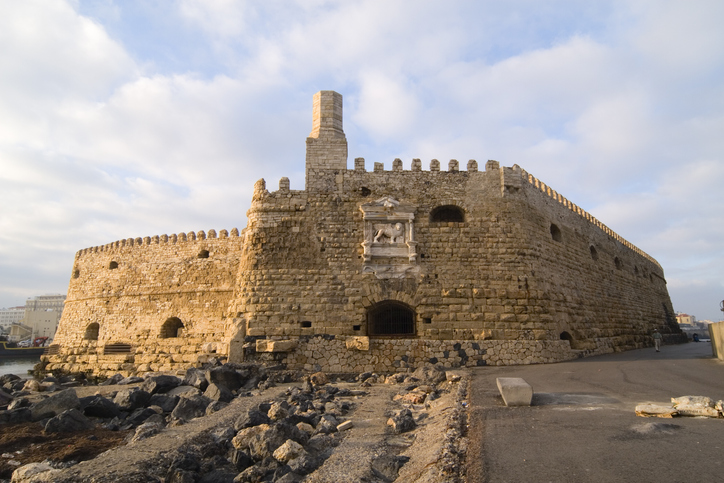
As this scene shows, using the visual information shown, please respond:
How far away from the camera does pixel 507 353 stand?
41.3ft

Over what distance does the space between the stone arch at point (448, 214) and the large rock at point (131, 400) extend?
29.7 feet

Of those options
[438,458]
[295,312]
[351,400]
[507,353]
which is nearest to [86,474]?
[438,458]

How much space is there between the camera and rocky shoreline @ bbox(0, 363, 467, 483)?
16.1ft

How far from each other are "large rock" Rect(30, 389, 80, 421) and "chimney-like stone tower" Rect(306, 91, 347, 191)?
8164 mm

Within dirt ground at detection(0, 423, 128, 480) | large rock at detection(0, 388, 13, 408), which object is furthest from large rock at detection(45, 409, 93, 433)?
large rock at detection(0, 388, 13, 408)

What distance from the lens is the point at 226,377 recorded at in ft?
35.1

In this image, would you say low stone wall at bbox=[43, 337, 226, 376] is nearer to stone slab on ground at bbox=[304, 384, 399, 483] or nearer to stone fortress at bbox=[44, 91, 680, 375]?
stone fortress at bbox=[44, 91, 680, 375]

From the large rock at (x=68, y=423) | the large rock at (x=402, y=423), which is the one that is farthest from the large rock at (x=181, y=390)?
the large rock at (x=402, y=423)

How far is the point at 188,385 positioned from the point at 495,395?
22.5 feet

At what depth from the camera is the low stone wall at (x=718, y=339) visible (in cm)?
1290

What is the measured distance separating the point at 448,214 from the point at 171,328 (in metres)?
12.2

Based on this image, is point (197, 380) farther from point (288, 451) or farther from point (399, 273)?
point (399, 273)

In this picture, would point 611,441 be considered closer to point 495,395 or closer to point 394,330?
point 495,395

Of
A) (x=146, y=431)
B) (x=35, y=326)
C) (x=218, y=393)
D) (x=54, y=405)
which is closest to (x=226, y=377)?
(x=218, y=393)
